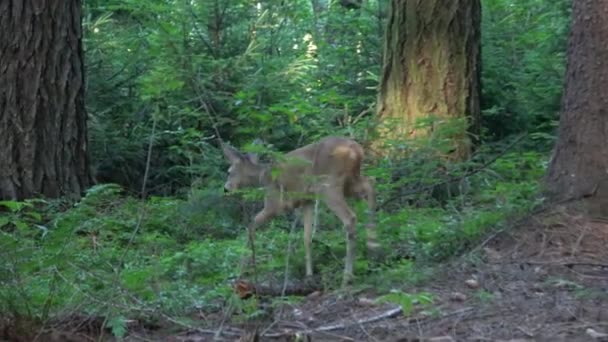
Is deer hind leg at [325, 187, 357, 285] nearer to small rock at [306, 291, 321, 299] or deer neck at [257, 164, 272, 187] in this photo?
small rock at [306, 291, 321, 299]

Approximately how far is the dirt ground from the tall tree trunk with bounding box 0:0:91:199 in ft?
13.8

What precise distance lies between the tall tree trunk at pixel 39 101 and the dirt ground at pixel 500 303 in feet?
13.8

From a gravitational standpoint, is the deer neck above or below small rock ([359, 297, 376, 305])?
above

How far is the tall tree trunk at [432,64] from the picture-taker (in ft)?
37.4

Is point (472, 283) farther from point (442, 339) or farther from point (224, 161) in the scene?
point (224, 161)

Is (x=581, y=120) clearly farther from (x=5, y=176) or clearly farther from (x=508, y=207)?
(x=5, y=176)

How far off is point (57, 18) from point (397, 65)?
3.79 meters

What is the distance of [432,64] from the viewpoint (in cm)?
1148

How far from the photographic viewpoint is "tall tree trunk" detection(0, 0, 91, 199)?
986 centimetres

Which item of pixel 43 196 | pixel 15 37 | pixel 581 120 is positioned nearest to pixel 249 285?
pixel 581 120

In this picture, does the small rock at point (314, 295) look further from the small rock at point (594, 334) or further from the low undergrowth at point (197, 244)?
the small rock at point (594, 334)

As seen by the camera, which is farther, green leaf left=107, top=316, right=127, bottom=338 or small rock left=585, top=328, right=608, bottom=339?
green leaf left=107, top=316, right=127, bottom=338

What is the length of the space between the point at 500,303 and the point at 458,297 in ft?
0.97

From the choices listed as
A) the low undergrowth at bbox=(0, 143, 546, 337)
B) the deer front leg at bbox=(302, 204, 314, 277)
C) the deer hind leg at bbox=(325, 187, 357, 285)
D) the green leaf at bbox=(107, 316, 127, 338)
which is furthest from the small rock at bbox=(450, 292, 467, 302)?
the green leaf at bbox=(107, 316, 127, 338)
